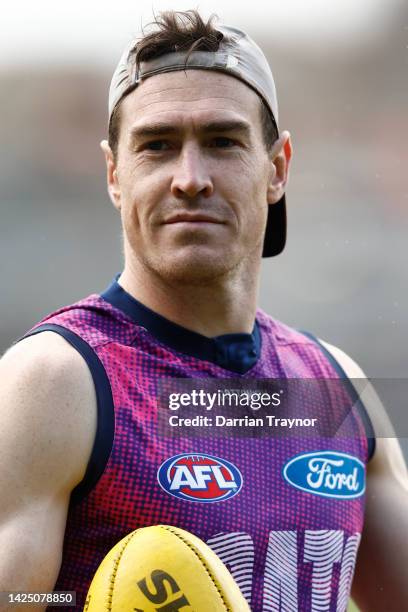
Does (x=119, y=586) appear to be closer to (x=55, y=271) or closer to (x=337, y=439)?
(x=337, y=439)

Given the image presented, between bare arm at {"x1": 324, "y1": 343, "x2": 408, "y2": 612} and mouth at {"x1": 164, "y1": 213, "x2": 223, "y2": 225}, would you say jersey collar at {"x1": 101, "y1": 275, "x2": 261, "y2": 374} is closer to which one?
mouth at {"x1": 164, "y1": 213, "x2": 223, "y2": 225}

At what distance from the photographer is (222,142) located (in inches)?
100

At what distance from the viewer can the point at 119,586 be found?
188cm

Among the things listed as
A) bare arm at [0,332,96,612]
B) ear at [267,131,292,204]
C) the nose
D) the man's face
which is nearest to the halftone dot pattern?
bare arm at [0,332,96,612]

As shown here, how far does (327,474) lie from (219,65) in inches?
42.7

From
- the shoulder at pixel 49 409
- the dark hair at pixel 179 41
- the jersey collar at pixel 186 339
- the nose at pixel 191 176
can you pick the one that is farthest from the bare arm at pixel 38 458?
the dark hair at pixel 179 41

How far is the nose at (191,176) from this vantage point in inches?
95.7

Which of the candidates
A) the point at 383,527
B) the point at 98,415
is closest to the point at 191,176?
the point at 98,415

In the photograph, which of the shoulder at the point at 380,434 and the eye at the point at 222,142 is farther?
the shoulder at the point at 380,434

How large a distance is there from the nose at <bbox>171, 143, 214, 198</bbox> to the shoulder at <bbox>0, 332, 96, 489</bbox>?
1.61 feet

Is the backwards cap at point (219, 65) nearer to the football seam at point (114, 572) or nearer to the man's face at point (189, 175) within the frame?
the man's face at point (189, 175)

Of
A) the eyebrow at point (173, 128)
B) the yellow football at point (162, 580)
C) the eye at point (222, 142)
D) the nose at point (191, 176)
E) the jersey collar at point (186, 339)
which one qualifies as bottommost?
the yellow football at point (162, 580)

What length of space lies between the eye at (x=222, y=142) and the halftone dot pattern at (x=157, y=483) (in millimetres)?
487

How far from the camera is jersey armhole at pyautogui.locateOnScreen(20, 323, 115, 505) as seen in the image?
7.18 ft
